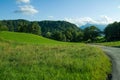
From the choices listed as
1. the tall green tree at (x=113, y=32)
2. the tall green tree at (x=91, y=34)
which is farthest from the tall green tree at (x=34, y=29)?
the tall green tree at (x=113, y=32)

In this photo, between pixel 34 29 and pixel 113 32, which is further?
pixel 34 29

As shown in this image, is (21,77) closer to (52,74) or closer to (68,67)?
(52,74)

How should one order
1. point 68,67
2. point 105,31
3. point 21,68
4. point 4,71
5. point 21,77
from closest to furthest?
point 21,77, point 4,71, point 21,68, point 68,67, point 105,31

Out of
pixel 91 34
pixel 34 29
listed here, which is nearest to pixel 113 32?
pixel 91 34

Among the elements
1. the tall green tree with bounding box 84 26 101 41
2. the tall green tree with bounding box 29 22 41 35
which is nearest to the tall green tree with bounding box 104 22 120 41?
the tall green tree with bounding box 84 26 101 41

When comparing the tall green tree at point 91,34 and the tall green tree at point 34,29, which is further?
the tall green tree at point 91,34

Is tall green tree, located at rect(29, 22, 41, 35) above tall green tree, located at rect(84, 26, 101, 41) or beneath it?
above

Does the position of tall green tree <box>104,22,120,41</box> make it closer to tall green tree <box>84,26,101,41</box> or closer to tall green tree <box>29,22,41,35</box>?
tall green tree <box>84,26,101,41</box>

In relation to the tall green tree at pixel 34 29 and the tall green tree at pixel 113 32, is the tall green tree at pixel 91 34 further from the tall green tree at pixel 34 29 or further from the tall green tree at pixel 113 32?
the tall green tree at pixel 34 29

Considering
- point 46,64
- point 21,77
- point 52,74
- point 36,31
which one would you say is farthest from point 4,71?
point 36,31

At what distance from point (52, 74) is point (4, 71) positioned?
2864 millimetres

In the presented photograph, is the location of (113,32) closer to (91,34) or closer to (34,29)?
(91,34)

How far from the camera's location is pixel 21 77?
13.9 m

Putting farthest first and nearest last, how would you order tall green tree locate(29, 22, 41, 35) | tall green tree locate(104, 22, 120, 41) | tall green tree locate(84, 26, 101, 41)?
tall green tree locate(84, 26, 101, 41) < tall green tree locate(29, 22, 41, 35) < tall green tree locate(104, 22, 120, 41)
